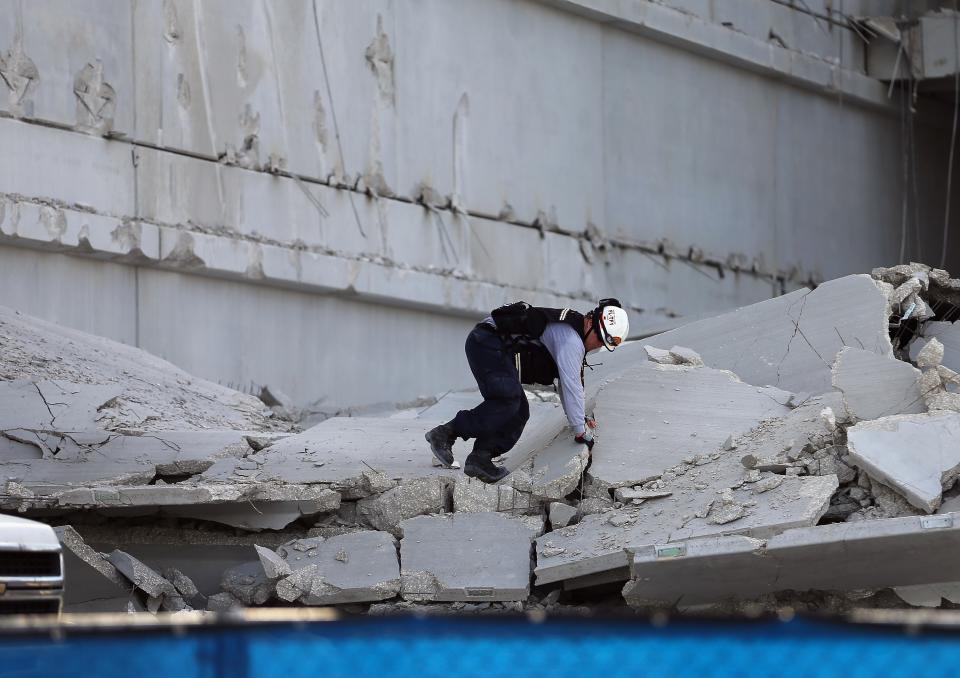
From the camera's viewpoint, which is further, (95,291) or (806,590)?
(95,291)

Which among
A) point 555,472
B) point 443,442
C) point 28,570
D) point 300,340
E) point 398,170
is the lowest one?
point 28,570

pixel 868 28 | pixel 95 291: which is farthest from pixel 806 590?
pixel 868 28

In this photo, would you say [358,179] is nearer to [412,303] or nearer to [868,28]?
[412,303]

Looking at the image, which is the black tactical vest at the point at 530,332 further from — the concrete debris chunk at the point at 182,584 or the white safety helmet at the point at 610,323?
the concrete debris chunk at the point at 182,584

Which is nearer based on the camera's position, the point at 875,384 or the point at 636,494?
the point at 636,494

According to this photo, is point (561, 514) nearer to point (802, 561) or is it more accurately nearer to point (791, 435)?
point (791, 435)

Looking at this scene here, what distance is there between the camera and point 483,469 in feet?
29.1

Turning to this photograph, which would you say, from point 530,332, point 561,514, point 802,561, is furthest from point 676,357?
point 802,561

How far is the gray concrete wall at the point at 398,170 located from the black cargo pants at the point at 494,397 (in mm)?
4755

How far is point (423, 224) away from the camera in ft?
49.5

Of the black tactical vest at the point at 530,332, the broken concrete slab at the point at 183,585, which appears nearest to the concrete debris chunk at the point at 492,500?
the black tactical vest at the point at 530,332

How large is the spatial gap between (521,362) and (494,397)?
271 mm

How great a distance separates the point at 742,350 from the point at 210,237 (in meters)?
5.08

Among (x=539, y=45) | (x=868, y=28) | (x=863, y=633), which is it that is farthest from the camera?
(x=868, y=28)
